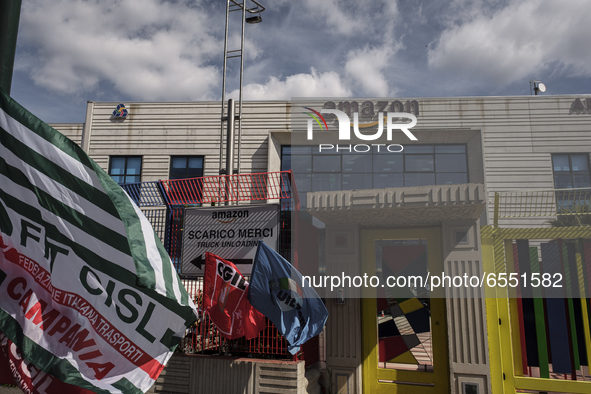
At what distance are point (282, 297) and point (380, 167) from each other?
1264 centimetres

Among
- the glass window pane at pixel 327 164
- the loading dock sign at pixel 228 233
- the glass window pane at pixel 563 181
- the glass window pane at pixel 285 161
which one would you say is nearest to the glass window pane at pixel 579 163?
the glass window pane at pixel 563 181

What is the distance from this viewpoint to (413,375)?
6.64 meters

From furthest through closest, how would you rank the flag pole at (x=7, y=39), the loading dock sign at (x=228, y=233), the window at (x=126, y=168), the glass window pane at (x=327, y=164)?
the window at (x=126, y=168) < the glass window pane at (x=327, y=164) < the loading dock sign at (x=228, y=233) < the flag pole at (x=7, y=39)

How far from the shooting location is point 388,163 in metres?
17.5

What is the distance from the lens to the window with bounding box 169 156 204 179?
18125 millimetres

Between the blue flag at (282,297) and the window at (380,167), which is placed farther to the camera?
the window at (380,167)

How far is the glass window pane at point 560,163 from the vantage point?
55.4ft

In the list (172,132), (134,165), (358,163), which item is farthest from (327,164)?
(134,165)

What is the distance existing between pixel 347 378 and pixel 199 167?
522 inches

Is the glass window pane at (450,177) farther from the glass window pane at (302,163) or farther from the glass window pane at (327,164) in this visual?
the glass window pane at (302,163)

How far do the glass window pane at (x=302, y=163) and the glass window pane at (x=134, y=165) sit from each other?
709 cm

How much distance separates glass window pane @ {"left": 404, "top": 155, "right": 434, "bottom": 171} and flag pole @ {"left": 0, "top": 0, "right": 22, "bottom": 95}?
15866 mm

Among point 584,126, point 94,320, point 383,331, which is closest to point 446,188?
point 383,331

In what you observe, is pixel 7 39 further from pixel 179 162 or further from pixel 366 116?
pixel 179 162
